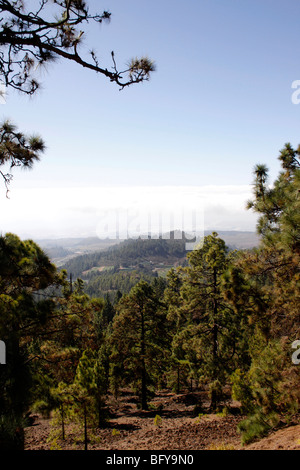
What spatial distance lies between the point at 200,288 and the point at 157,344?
23.0 ft

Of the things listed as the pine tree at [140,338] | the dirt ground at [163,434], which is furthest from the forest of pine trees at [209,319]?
the pine tree at [140,338]

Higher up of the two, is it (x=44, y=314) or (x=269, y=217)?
(x=269, y=217)

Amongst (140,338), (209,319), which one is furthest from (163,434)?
(140,338)

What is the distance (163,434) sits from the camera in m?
12.6

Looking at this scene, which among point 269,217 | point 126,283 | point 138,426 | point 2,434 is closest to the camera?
point 2,434

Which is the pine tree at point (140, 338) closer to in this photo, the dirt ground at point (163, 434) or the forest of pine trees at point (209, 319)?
the dirt ground at point (163, 434)

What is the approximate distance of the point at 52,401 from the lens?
6.12m

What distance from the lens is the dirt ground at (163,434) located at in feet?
25.4

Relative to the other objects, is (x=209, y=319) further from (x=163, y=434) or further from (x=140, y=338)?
(x=140, y=338)

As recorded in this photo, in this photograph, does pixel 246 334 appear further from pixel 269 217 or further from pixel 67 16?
pixel 67 16

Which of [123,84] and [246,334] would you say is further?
[246,334]

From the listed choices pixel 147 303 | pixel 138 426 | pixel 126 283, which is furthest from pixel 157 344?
pixel 126 283

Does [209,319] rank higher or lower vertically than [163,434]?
higher

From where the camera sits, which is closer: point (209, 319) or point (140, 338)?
point (209, 319)
